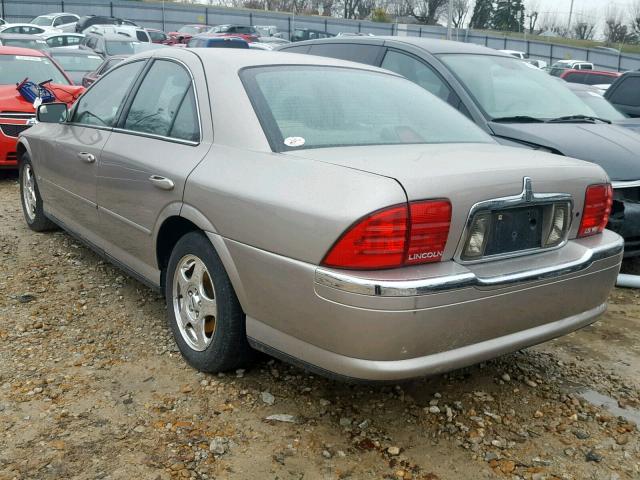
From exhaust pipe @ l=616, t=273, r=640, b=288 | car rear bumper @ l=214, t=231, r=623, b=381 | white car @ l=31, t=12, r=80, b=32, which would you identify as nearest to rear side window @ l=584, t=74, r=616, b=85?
exhaust pipe @ l=616, t=273, r=640, b=288

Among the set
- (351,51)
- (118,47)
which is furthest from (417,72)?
(118,47)

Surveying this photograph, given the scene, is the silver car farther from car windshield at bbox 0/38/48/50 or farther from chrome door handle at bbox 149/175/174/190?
car windshield at bbox 0/38/48/50

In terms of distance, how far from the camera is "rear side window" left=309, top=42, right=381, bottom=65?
6.28 metres

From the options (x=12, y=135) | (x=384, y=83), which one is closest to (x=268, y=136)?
(x=384, y=83)

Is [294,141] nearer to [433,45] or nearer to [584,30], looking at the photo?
[433,45]

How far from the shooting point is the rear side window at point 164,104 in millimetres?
3465

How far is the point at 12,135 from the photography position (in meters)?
7.59

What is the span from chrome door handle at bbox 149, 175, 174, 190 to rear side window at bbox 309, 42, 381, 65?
3366 mm

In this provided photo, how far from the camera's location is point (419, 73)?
5805 millimetres

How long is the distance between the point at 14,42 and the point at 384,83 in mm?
14075

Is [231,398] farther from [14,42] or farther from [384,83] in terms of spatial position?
[14,42]

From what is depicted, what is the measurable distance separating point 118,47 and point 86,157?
16.2 m

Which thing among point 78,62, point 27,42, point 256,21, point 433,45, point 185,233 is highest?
point 256,21

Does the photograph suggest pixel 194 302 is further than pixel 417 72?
No
